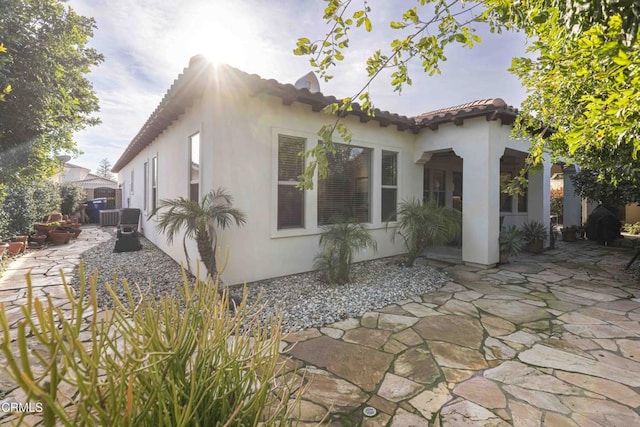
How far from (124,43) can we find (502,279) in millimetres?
9015

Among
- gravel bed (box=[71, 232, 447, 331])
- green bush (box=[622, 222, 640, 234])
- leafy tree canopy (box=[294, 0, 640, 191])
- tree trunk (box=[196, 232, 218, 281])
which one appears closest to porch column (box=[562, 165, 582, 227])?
green bush (box=[622, 222, 640, 234])

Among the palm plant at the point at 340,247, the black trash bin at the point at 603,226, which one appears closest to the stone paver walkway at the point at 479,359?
the palm plant at the point at 340,247

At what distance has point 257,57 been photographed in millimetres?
4543

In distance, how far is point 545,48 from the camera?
256 cm

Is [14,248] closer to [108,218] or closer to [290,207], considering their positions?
[290,207]

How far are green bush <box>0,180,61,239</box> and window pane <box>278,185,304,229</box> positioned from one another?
660 centimetres

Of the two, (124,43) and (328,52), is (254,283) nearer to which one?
(328,52)

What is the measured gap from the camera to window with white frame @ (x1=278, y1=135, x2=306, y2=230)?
5676mm

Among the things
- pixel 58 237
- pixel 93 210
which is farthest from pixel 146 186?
pixel 93 210

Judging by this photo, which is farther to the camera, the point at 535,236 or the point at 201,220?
the point at 535,236

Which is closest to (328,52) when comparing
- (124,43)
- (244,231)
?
(244,231)

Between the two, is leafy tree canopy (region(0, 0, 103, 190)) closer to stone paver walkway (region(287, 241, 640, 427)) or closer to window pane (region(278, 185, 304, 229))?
window pane (region(278, 185, 304, 229))

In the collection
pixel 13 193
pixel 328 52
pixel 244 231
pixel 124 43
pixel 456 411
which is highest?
pixel 124 43

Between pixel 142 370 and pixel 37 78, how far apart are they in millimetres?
7571
